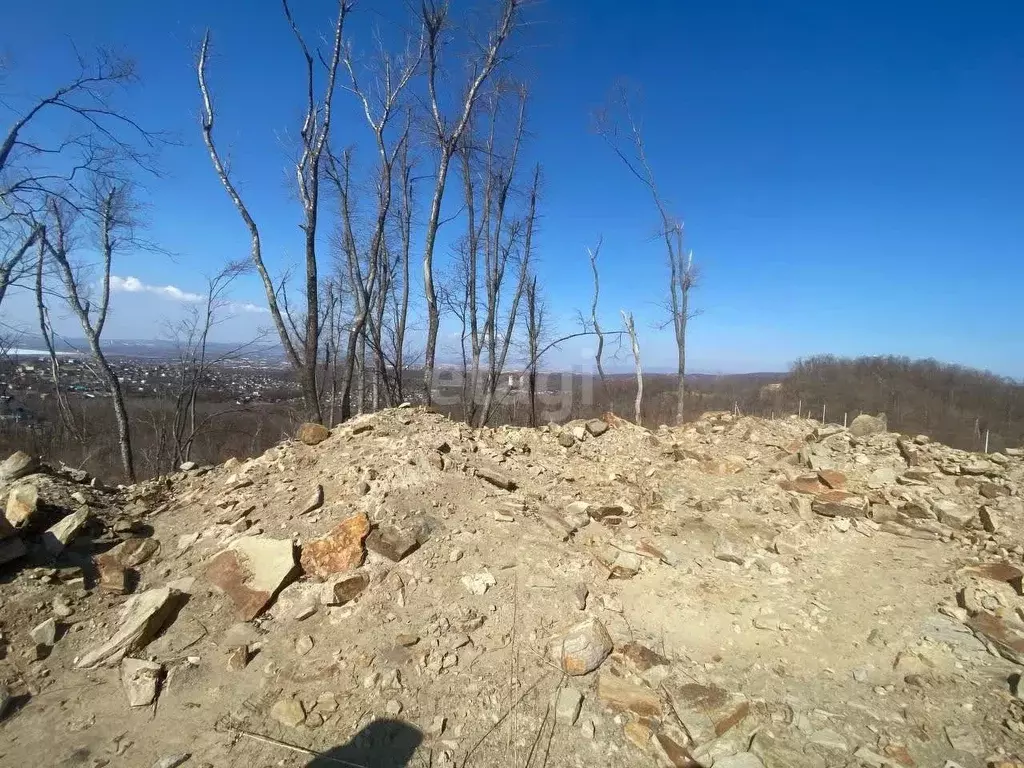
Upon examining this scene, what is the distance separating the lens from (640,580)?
361 cm

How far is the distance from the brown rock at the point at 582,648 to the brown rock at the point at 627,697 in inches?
4.4

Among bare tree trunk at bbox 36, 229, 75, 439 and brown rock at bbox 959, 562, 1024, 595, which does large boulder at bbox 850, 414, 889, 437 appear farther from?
bare tree trunk at bbox 36, 229, 75, 439

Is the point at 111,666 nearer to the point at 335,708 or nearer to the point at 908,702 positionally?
the point at 335,708

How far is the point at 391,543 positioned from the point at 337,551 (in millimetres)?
394

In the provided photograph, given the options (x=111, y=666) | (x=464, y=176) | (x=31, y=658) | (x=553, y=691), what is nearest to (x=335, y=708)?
(x=553, y=691)

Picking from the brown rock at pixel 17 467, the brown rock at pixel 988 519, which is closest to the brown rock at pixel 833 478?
the brown rock at pixel 988 519

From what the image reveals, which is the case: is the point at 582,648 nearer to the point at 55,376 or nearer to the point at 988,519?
the point at 988,519

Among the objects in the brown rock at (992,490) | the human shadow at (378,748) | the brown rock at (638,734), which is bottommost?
the human shadow at (378,748)

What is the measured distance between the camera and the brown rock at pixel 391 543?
3.57m

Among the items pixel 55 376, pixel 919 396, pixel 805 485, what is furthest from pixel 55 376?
pixel 919 396

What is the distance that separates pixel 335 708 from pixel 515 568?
4.92ft

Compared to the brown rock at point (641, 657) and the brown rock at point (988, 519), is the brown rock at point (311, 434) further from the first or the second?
the brown rock at point (988, 519)

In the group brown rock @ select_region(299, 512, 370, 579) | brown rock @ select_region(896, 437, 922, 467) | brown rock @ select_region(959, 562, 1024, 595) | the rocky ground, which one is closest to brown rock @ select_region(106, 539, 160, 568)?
the rocky ground

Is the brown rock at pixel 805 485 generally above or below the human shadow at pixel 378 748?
above
